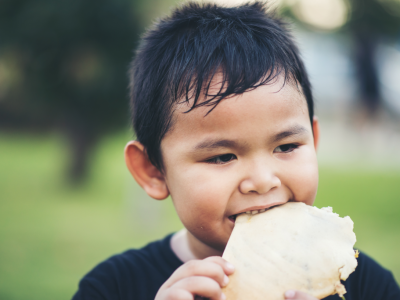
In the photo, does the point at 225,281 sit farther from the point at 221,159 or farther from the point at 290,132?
the point at 290,132

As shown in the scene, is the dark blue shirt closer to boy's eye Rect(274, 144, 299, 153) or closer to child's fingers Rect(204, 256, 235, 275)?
child's fingers Rect(204, 256, 235, 275)

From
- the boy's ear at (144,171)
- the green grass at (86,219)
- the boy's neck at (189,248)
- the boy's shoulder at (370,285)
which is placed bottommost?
the green grass at (86,219)

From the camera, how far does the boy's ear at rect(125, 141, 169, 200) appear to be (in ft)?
5.28

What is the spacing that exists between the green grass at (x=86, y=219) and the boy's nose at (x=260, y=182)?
96.1 inches

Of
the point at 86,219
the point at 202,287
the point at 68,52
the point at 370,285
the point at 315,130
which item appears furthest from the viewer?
the point at 68,52

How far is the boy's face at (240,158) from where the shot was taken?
1.27 meters

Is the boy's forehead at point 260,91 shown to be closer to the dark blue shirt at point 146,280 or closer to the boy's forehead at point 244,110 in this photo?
the boy's forehead at point 244,110

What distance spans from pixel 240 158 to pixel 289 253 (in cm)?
35

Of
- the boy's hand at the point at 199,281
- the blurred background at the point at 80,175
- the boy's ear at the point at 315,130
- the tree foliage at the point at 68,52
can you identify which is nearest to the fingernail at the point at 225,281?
the boy's hand at the point at 199,281

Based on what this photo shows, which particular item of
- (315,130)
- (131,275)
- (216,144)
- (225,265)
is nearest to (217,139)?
(216,144)

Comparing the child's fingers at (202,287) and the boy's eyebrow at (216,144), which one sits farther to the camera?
the boy's eyebrow at (216,144)

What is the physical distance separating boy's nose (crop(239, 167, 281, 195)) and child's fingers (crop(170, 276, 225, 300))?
319 mm

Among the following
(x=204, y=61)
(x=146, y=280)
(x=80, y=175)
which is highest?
(x=204, y=61)

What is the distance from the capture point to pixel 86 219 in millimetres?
5223
